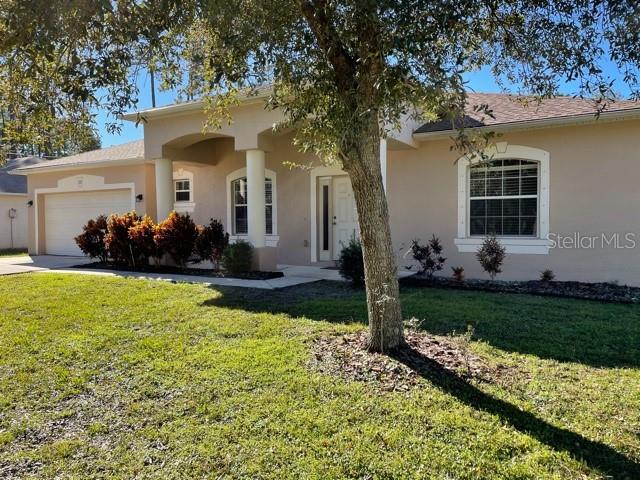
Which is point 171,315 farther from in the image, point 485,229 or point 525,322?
point 485,229

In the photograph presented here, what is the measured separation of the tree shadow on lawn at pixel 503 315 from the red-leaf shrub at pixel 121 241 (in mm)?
4299

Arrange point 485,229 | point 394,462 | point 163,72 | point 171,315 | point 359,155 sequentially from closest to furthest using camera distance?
1. point 394,462
2. point 359,155
3. point 163,72
4. point 171,315
5. point 485,229

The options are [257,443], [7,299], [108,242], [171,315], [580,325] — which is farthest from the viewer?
[108,242]

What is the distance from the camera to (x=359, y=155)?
4832 millimetres

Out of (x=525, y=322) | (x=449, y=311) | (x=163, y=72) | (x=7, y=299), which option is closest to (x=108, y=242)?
(x=7, y=299)

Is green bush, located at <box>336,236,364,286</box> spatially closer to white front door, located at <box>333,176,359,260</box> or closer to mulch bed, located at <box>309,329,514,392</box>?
white front door, located at <box>333,176,359,260</box>

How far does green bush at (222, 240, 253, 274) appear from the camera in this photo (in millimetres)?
10992

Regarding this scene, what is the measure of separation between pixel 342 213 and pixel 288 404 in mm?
9078

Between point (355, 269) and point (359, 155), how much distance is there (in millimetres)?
4646

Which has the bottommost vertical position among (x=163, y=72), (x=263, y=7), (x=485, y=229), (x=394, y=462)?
(x=394, y=462)

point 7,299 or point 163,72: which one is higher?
point 163,72

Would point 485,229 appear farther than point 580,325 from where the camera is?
Yes

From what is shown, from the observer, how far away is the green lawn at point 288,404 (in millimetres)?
3113

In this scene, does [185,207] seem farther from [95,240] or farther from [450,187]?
[450,187]
